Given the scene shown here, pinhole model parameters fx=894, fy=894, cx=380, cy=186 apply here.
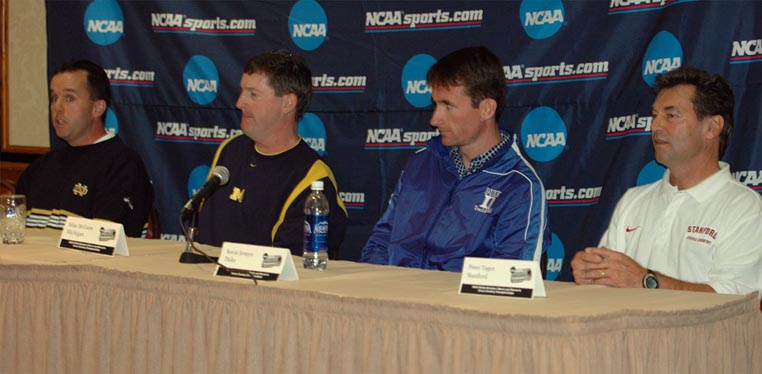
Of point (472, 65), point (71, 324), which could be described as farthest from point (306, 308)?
point (472, 65)

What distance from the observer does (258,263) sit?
7.76 feet

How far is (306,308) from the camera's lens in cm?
217

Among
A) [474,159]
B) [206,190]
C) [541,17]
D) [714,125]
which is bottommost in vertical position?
[206,190]

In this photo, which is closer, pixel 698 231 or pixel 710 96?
pixel 698 231

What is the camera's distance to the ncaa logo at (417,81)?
13.7 ft

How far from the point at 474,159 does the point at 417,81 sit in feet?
3.38

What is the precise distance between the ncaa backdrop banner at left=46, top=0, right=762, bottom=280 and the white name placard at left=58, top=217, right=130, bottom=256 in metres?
1.67

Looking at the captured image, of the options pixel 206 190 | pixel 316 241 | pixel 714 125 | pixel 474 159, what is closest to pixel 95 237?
pixel 206 190

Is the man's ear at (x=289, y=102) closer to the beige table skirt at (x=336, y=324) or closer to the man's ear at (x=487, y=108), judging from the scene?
the man's ear at (x=487, y=108)

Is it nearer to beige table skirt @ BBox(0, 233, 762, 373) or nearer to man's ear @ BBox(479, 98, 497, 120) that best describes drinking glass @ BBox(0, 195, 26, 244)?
beige table skirt @ BBox(0, 233, 762, 373)

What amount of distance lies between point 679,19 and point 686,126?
0.72 metres

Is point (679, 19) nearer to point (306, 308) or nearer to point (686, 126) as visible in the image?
point (686, 126)

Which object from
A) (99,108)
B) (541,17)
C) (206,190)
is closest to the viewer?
(206,190)

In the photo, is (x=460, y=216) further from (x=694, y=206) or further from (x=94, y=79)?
(x=94, y=79)
